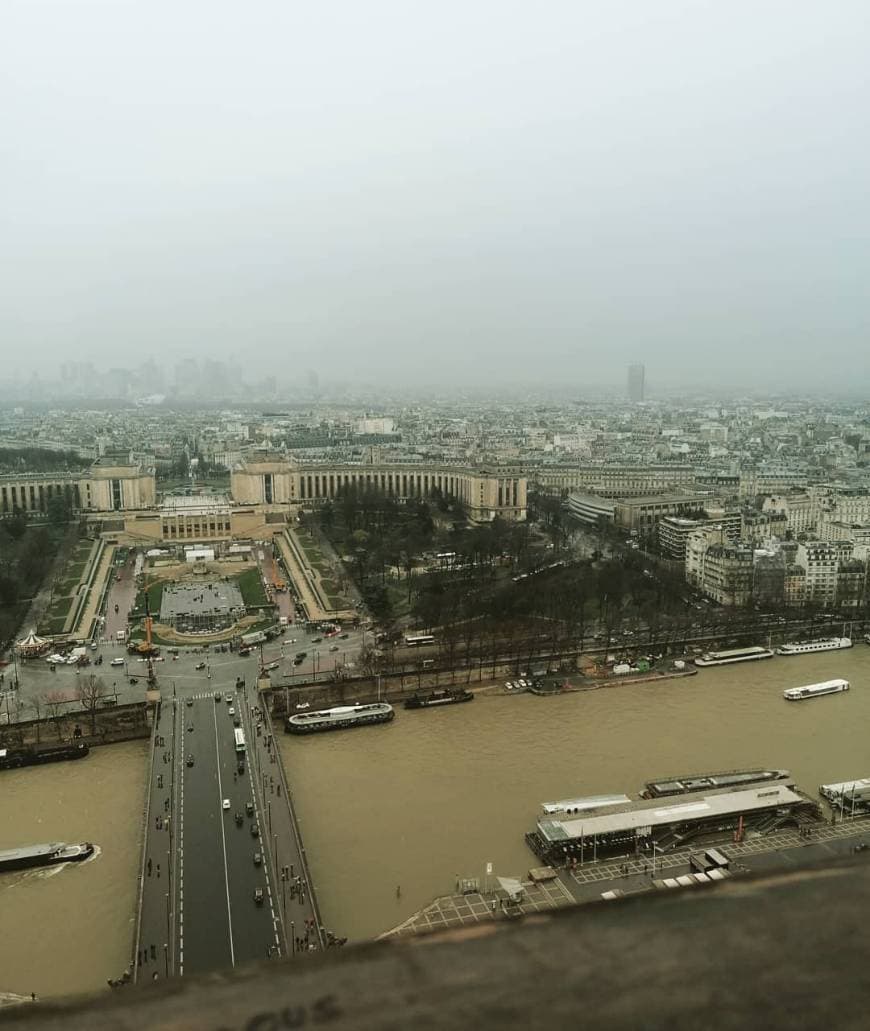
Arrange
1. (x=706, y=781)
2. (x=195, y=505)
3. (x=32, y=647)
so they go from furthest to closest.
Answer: (x=195, y=505) → (x=32, y=647) → (x=706, y=781)

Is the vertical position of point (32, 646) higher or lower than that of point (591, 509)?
lower

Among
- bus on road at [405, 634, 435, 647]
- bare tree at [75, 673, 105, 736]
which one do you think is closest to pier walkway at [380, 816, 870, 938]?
bare tree at [75, 673, 105, 736]

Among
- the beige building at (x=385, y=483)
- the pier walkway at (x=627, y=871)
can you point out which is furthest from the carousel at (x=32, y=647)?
the beige building at (x=385, y=483)

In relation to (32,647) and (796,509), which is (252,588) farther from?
(796,509)

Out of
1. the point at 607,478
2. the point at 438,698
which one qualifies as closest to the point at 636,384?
the point at 607,478

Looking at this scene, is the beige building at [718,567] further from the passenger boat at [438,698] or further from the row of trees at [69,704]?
the row of trees at [69,704]

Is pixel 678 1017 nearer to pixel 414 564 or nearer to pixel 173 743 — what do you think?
pixel 173 743
